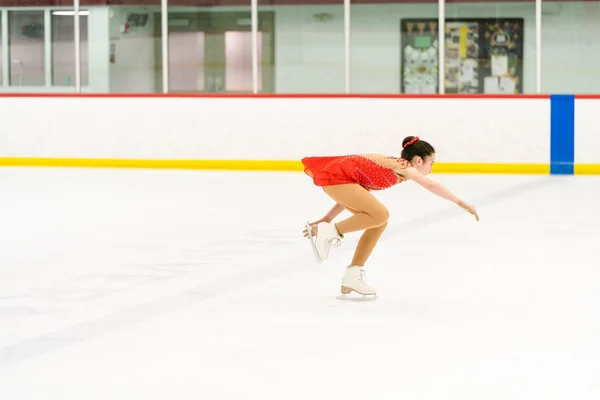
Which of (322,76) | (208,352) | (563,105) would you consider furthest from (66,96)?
(208,352)

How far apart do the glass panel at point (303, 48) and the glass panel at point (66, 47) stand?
2335mm

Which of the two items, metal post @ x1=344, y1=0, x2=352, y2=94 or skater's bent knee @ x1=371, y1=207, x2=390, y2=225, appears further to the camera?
metal post @ x1=344, y1=0, x2=352, y2=94

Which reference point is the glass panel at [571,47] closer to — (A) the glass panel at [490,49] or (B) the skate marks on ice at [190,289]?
(A) the glass panel at [490,49]

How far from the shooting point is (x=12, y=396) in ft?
10.9

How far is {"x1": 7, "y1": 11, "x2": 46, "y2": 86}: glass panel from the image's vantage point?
15828mm

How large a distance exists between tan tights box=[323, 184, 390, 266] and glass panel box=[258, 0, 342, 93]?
32.0 feet

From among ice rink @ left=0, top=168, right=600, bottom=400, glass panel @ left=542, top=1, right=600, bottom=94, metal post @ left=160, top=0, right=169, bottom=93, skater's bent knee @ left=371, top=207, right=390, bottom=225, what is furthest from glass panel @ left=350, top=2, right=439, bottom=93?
skater's bent knee @ left=371, top=207, right=390, bottom=225

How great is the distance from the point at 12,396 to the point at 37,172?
10395 millimetres

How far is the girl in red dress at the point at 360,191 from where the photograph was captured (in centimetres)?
495

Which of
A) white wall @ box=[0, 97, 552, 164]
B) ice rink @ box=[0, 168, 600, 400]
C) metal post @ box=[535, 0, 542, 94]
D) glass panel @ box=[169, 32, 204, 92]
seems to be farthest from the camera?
glass panel @ box=[169, 32, 204, 92]

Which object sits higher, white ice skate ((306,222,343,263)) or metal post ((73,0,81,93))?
metal post ((73,0,81,93))

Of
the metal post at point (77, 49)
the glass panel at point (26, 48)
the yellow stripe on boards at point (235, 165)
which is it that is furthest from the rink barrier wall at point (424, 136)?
the glass panel at point (26, 48)

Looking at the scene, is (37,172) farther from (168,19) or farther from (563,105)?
(563,105)

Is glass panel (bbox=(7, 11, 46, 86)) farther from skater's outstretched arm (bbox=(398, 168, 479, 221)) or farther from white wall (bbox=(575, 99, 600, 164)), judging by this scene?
skater's outstretched arm (bbox=(398, 168, 479, 221))
